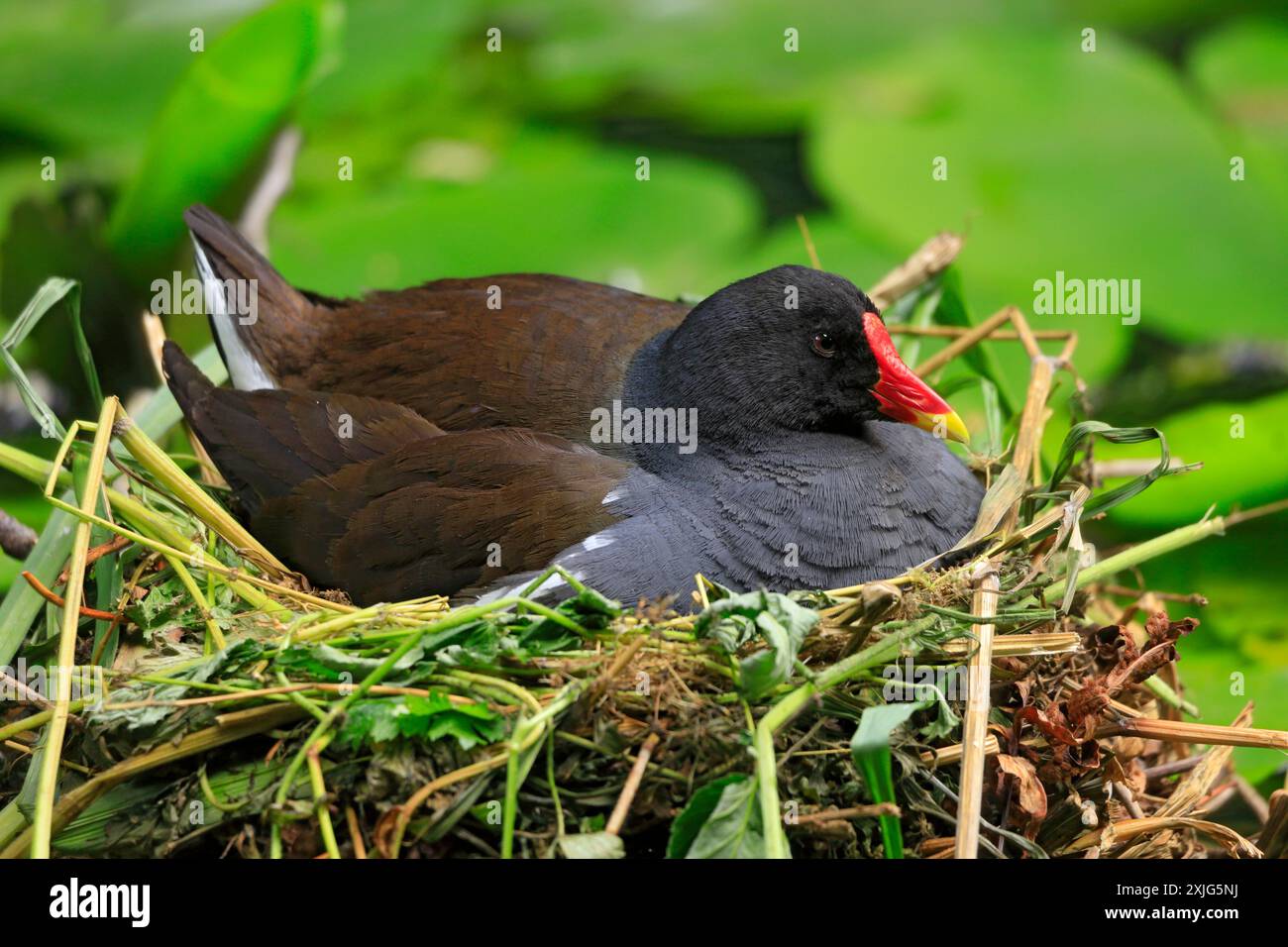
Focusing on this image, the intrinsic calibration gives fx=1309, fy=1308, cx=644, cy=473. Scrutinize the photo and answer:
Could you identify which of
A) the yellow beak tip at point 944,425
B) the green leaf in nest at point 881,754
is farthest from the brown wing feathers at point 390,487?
the green leaf in nest at point 881,754

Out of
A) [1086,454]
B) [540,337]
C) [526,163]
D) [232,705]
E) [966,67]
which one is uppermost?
[966,67]

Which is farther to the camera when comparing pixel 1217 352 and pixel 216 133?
pixel 1217 352

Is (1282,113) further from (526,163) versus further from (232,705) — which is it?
(232,705)

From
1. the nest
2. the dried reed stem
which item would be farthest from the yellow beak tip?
the dried reed stem

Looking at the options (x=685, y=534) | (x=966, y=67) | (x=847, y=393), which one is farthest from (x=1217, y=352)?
(x=685, y=534)

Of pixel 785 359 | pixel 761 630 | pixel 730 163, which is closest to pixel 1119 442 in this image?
pixel 785 359
